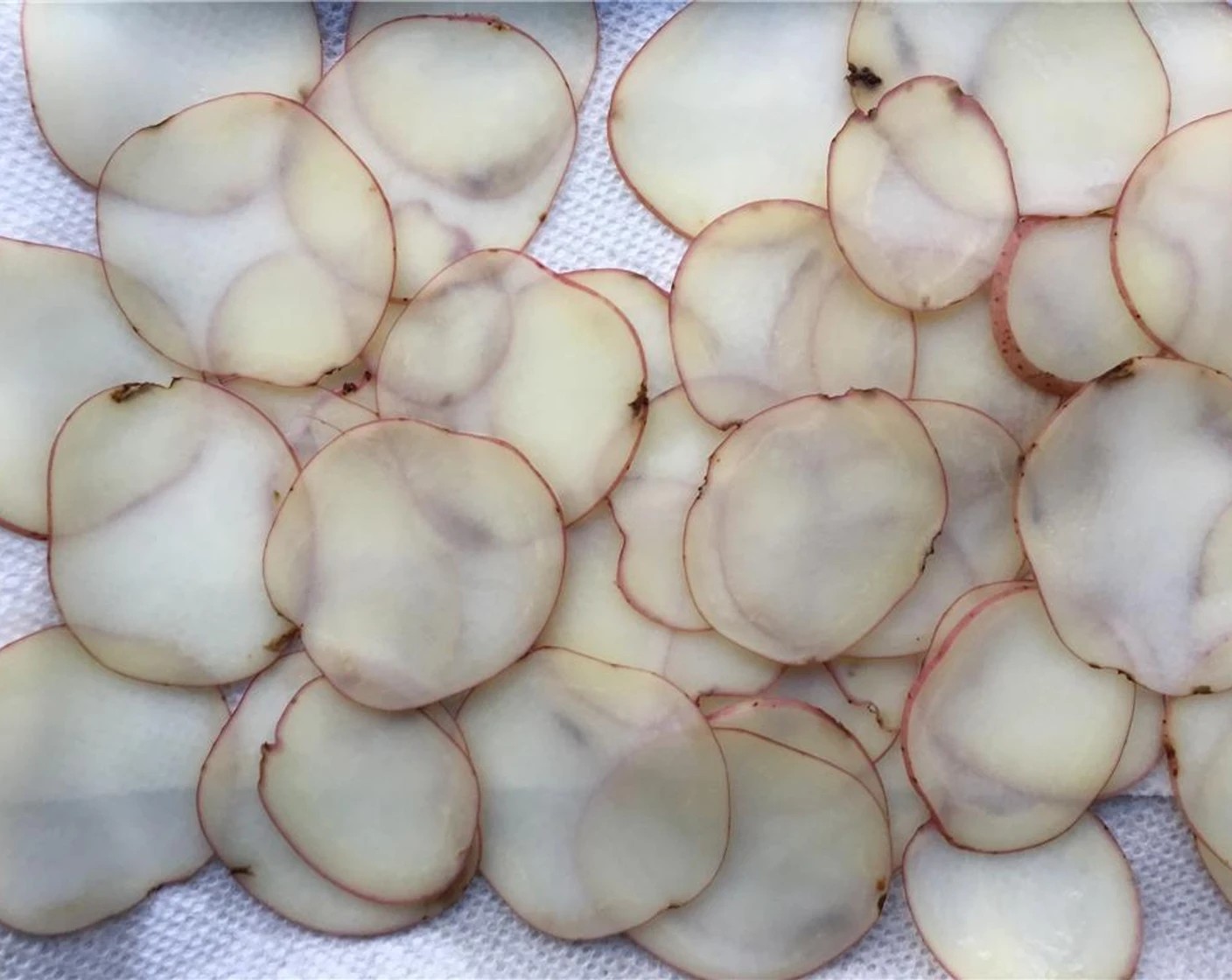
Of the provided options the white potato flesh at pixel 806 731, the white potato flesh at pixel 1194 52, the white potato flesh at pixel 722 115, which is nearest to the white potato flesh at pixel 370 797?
the white potato flesh at pixel 806 731

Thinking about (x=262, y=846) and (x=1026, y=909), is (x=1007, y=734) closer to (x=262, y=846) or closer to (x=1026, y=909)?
(x=1026, y=909)

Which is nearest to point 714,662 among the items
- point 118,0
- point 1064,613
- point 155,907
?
point 1064,613

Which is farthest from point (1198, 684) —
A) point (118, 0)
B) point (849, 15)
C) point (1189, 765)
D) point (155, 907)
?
point (118, 0)

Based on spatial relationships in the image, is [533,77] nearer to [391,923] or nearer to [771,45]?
[771,45]

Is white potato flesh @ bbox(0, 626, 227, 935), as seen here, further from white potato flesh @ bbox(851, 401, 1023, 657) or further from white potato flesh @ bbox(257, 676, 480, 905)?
white potato flesh @ bbox(851, 401, 1023, 657)

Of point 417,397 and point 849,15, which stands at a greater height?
point 849,15

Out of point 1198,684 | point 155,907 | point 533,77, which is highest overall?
point 533,77
